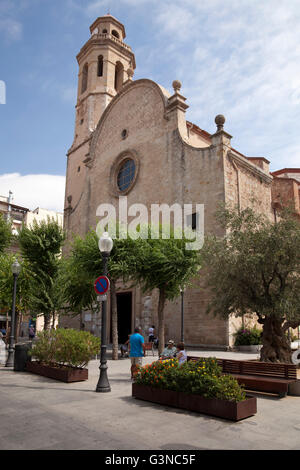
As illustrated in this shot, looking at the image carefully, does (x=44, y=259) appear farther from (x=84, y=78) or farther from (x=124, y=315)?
(x=84, y=78)

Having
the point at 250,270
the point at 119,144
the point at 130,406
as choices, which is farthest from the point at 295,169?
the point at 130,406

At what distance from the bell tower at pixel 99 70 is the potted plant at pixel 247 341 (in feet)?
78.9

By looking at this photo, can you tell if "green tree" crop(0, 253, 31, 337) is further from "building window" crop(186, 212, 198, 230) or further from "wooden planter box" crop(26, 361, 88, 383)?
"wooden planter box" crop(26, 361, 88, 383)

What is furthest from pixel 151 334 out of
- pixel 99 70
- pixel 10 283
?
pixel 99 70

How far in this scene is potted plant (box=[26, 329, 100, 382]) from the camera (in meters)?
9.77

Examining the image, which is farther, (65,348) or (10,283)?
(10,283)

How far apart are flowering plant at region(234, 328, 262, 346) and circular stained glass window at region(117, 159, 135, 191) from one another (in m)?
13.2

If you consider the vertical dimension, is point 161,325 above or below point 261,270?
below

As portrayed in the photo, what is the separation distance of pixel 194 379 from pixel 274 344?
5.83 meters

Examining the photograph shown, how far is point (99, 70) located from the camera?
3550cm

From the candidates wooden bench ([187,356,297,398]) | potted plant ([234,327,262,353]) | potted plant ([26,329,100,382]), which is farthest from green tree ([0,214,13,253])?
wooden bench ([187,356,297,398])

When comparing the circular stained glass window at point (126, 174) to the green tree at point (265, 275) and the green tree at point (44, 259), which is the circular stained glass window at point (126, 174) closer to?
the green tree at point (44, 259)
